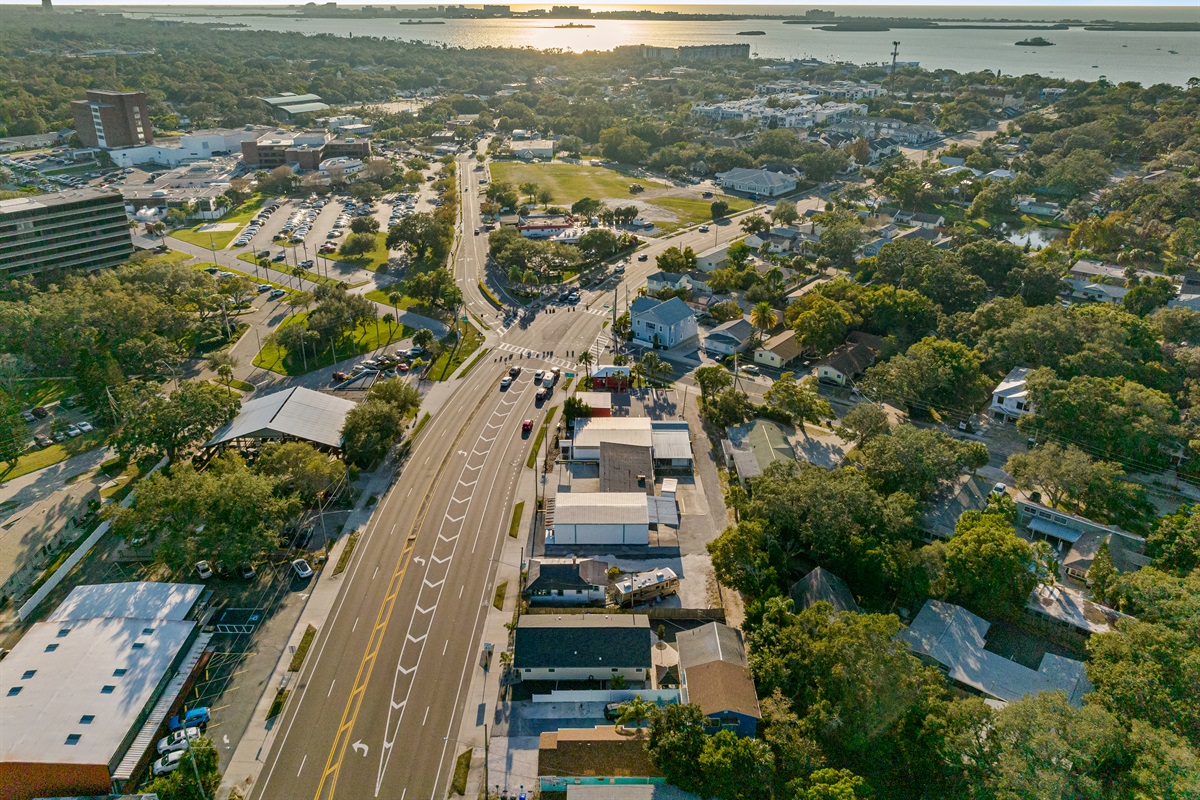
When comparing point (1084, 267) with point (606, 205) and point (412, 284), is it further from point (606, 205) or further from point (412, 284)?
point (412, 284)

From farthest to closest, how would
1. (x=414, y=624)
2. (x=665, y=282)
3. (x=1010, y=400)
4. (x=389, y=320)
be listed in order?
(x=665, y=282)
(x=389, y=320)
(x=1010, y=400)
(x=414, y=624)

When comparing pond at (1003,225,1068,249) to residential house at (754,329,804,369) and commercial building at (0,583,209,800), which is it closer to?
residential house at (754,329,804,369)

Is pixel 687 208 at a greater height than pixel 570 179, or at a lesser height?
lesser

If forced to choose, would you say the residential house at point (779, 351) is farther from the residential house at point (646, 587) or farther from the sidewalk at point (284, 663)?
the sidewalk at point (284, 663)

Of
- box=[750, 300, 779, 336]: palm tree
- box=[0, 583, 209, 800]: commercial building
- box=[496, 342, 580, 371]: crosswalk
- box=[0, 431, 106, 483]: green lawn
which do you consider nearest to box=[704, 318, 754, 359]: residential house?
box=[750, 300, 779, 336]: palm tree

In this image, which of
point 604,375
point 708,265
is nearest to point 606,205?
point 708,265

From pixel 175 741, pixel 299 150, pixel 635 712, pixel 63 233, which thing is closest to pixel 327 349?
pixel 63 233

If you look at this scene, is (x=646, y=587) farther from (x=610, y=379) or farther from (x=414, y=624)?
(x=610, y=379)
